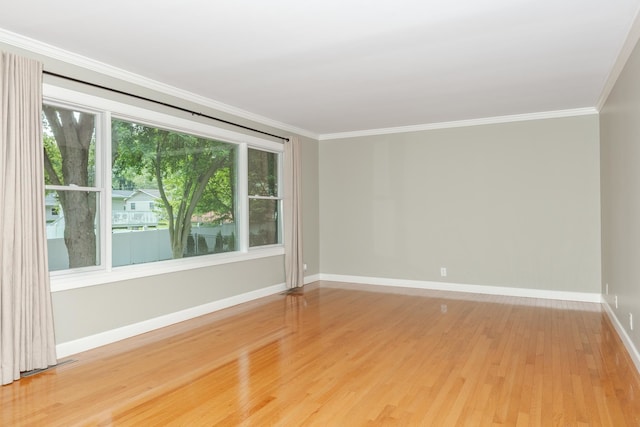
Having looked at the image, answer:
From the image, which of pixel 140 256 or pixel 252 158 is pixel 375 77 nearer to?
pixel 252 158

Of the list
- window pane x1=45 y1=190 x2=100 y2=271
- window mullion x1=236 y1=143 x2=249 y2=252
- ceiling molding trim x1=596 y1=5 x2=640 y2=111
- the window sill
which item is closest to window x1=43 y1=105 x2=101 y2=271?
window pane x1=45 y1=190 x2=100 y2=271

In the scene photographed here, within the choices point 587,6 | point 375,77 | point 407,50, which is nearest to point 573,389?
point 587,6

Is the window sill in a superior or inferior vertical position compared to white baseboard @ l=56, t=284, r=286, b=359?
superior

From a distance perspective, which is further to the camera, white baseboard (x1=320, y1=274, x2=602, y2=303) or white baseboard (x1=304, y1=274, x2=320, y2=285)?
white baseboard (x1=304, y1=274, x2=320, y2=285)

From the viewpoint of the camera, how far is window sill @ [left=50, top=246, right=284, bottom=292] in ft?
12.0

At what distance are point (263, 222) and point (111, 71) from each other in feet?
9.89

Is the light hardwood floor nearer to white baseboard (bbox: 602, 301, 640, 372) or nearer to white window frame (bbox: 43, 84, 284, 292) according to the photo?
white baseboard (bbox: 602, 301, 640, 372)

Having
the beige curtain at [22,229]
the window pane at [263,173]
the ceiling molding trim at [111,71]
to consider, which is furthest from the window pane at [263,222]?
the beige curtain at [22,229]

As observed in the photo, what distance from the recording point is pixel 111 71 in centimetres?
401

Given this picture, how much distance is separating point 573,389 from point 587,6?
255 cm

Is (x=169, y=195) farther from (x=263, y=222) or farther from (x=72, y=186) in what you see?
(x=263, y=222)

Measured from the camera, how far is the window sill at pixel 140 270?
12.0ft

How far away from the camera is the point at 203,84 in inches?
179

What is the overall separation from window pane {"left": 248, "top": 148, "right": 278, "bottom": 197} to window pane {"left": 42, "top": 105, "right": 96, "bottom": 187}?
241cm
